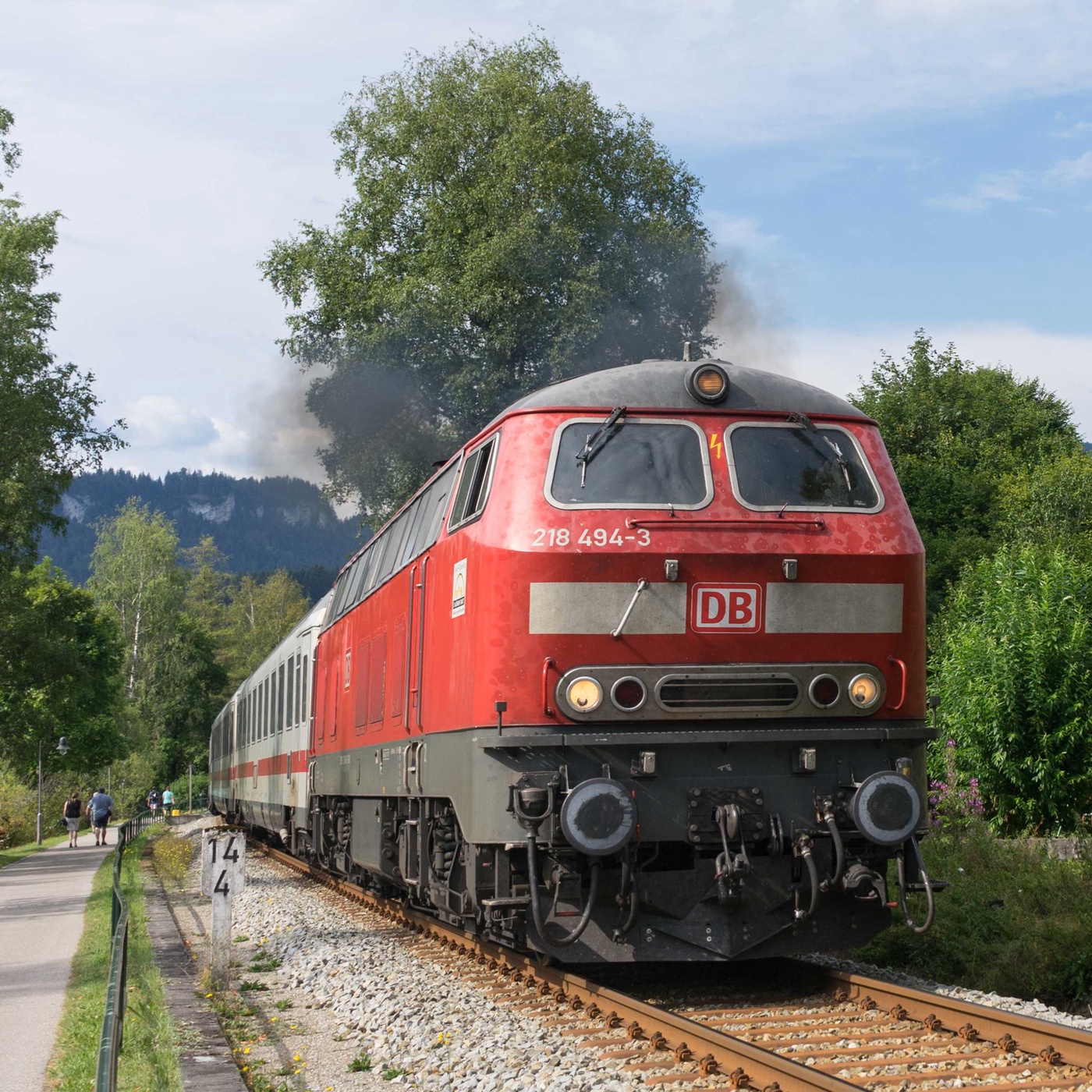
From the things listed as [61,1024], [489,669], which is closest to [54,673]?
[61,1024]

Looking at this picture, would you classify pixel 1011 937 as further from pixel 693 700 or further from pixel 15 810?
pixel 15 810

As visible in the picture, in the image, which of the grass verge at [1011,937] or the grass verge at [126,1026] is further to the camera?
the grass verge at [1011,937]

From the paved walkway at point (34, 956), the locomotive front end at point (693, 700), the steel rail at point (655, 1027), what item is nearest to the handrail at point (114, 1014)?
the paved walkway at point (34, 956)

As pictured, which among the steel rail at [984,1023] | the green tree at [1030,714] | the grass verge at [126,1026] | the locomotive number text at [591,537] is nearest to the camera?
the steel rail at [984,1023]

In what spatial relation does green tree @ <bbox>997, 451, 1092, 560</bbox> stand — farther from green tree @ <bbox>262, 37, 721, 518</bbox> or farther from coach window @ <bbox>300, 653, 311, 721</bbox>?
coach window @ <bbox>300, 653, 311, 721</bbox>

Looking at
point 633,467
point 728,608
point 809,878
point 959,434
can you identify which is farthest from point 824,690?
point 959,434

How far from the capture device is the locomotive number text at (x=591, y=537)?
26.7 feet

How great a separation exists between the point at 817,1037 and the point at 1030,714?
10.4 m

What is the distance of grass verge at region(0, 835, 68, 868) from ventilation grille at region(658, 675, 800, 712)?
76.2 feet

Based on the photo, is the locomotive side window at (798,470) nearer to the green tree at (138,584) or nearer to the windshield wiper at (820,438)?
the windshield wiper at (820,438)

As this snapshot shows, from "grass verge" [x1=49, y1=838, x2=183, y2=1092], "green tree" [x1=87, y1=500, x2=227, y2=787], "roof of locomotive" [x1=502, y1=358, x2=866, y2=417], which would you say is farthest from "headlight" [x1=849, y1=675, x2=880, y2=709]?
"green tree" [x1=87, y1=500, x2=227, y2=787]

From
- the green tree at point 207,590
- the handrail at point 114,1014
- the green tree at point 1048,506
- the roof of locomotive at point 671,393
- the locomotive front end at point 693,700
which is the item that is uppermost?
the green tree at point 207,590

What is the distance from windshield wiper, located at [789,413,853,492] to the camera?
868cm

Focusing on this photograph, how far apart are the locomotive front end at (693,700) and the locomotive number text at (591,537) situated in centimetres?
1
